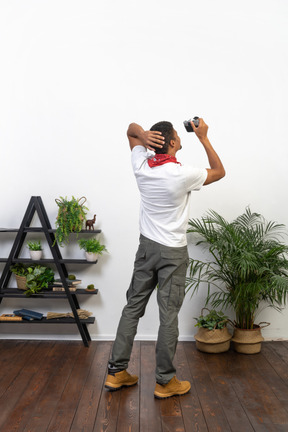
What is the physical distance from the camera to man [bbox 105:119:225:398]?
2729 mm

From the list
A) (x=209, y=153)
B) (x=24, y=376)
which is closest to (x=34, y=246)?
(x=24, y=376)

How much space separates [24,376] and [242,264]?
160 centimetres

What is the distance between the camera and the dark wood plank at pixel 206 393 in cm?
250

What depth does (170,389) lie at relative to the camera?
281cm

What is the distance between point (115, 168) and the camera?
3.91 metres

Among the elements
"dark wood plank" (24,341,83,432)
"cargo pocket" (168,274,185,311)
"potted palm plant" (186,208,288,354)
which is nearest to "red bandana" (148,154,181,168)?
"cargo pocket" (168,274,185,311)

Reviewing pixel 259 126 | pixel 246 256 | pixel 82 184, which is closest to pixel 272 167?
pixel 259 126

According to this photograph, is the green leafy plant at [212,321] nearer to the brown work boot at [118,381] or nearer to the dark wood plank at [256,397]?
the dark wood plank at [256,397]

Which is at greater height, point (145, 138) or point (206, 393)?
point (145, 138)

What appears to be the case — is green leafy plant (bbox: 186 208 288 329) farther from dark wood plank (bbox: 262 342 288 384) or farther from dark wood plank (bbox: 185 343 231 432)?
dark wood plank (bbox: 185 343 231 432)

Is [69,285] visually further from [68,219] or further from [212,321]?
[212,321]

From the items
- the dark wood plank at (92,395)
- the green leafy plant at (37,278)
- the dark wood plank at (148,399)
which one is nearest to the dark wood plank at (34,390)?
the dark wood plank at (92,395)

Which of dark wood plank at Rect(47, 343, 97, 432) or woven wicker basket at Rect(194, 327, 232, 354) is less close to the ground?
woven wicker basket at Rect(194, 327, 232, 354)

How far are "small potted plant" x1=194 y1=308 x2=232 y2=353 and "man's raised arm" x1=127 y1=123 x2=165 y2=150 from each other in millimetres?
1484
